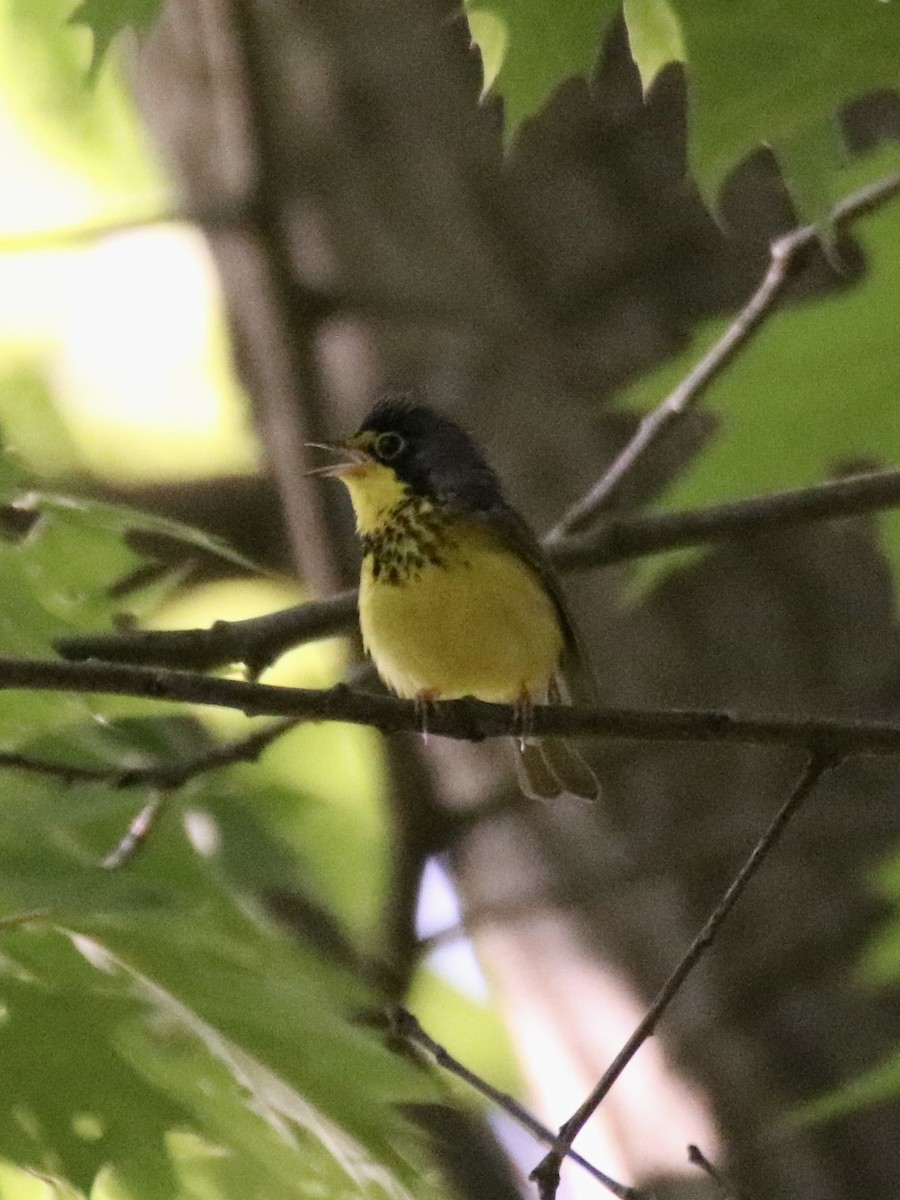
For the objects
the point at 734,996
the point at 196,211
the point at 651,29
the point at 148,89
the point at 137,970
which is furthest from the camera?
the point at 148,89

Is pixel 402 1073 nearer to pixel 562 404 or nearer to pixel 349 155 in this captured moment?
pixel 562 404

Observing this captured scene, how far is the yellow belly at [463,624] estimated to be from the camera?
323 centimetres

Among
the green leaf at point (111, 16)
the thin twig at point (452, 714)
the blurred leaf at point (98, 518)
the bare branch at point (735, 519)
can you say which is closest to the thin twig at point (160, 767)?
the thin twig at point (452, 714)

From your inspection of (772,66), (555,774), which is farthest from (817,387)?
(555,774)

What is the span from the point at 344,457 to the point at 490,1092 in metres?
1.92

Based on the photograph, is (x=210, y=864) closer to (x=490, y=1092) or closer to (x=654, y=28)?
(x=490, y=1092)

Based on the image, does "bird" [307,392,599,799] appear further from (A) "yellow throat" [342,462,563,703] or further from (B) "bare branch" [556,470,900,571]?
(B) "bare branch" [556,470,900,571]

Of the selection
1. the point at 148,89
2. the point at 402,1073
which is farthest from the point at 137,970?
the point at 148,89

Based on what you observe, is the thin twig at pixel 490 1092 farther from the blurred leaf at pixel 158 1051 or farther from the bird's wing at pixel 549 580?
the bird's wing at pixel 549 580

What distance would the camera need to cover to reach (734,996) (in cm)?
361

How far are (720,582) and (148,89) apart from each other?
238cm

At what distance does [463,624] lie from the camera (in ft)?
10.8

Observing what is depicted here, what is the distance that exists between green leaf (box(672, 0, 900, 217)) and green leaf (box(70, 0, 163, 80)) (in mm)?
600

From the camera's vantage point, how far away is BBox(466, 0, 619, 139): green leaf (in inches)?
70.7
